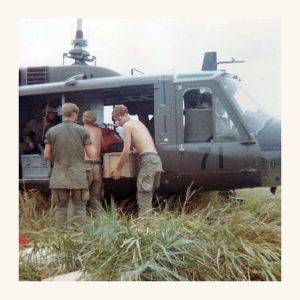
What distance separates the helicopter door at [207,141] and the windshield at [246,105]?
4.2 inches

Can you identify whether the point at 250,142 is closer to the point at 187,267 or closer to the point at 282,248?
the point at 282,248

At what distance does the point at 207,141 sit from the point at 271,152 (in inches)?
24.2

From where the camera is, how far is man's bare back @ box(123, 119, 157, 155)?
4805mm

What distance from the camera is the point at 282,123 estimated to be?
4.42 m

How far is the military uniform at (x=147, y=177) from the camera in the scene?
4.82 metres

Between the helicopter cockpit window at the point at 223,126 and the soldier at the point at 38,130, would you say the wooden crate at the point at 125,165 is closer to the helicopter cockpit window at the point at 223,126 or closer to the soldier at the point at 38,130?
the soldier at the point at 38,130

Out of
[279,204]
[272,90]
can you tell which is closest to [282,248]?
[279,204]

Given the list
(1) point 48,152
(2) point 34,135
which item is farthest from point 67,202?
(2) point 34,135

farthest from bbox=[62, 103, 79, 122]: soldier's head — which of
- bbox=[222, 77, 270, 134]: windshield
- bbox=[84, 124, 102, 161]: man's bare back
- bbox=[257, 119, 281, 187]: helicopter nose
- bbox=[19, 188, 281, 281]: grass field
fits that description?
bbox=[257, 119, 281, 187]: helicopter nose

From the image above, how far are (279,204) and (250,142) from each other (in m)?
0.71

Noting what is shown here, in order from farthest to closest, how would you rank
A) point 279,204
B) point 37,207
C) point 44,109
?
point 44,109 < point 37,207 < point 279,204

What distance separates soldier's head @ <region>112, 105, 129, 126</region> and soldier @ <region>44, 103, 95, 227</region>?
0.32 metres

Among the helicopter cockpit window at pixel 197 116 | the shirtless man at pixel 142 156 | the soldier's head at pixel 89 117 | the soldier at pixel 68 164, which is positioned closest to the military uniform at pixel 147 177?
the shirtless man at pixel 142 156

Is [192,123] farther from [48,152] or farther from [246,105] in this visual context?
[48,152]
